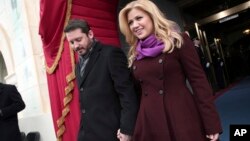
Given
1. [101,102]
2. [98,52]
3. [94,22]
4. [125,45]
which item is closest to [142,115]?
[101,102]

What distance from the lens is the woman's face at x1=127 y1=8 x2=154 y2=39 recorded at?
181 cm

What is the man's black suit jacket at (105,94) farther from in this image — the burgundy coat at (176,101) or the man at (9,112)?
the man at (9,112)

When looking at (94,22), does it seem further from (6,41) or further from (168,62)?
(6,41)

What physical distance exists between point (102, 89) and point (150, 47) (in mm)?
393

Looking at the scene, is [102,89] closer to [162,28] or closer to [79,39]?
[79,39]

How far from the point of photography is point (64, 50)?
3.07 m

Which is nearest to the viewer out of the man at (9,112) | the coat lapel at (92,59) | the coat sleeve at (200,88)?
the coat sleeve at (200,88)

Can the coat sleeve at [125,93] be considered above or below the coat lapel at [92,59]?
below

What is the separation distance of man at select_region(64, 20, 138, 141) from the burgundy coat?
10cm

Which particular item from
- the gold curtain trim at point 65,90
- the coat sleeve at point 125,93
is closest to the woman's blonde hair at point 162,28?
the coat sleeve at point 125,93

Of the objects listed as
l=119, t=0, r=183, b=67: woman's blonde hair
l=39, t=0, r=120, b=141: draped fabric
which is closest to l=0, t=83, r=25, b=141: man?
l=39, t=0, r=120, b=141: draped fabric

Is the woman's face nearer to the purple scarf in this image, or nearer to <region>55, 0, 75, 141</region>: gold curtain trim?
the purple scarf

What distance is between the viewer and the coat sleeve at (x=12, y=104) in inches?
135

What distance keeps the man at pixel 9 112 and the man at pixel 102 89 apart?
1.75 m
